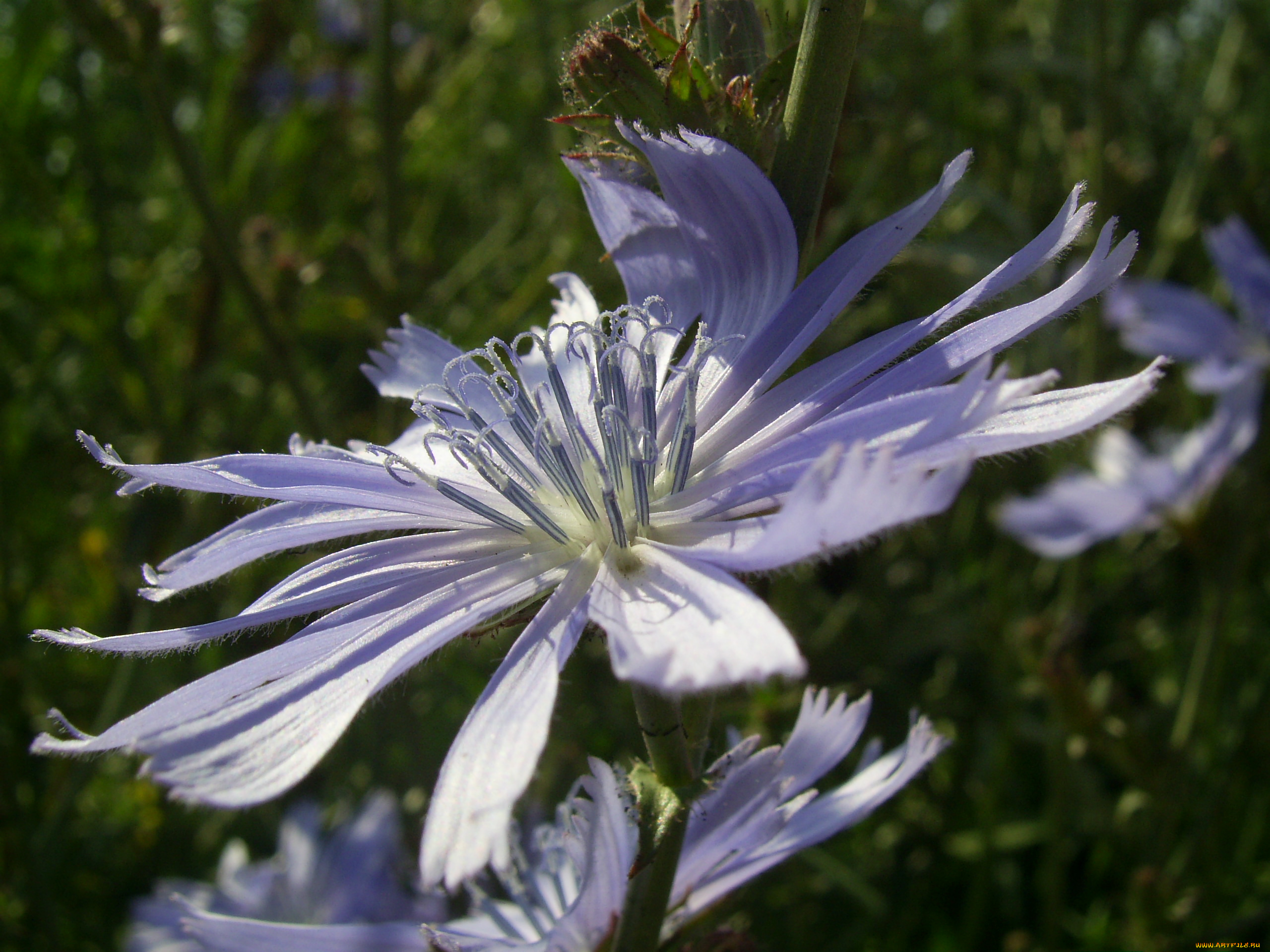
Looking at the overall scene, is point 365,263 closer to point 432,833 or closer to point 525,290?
point 525,290

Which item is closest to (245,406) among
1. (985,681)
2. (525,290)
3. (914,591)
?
(525,290)

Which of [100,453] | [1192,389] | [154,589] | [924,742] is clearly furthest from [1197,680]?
[100,453]

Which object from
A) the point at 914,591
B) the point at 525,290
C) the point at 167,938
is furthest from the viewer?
the point at 914,591

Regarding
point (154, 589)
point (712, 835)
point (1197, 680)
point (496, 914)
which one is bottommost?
point (1197, 680)

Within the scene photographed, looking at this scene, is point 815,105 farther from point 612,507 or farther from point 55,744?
point 55,744

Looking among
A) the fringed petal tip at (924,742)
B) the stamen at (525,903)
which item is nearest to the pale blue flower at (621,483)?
the fringed petal tip at (924,742)

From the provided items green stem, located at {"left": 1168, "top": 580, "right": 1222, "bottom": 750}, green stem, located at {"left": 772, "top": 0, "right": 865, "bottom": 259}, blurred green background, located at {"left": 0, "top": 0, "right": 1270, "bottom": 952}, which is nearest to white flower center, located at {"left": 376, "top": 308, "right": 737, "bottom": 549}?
green stem, located at {"left": 772, "top": 0, "right": 865, "bottom": 259}
